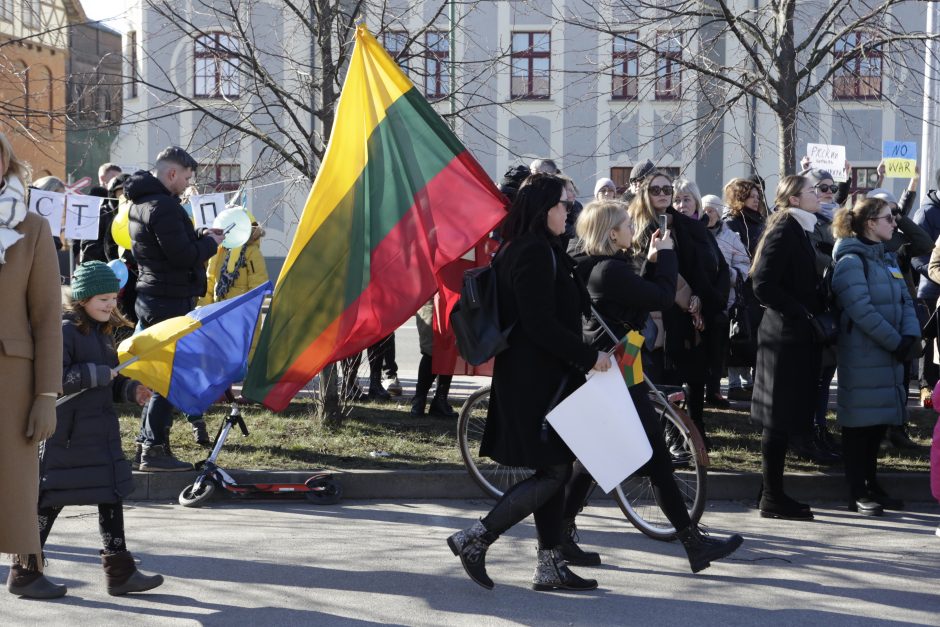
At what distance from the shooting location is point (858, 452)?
7.69m

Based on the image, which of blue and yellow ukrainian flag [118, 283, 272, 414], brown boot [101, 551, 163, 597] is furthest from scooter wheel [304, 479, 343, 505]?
brown boot [101, 551, 163, 597]

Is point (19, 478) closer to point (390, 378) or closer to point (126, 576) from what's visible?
point (126, 576)

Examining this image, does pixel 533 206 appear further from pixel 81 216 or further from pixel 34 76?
pixel 34 76

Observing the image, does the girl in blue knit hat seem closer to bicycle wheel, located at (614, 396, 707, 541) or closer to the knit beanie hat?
the knit beanie hat

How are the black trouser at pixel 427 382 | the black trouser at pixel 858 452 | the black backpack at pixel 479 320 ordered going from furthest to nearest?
1. the black trouser at pixel 427 382
2. the black trouser at pixel 858 452
3. the black backpack at pixel 479 320

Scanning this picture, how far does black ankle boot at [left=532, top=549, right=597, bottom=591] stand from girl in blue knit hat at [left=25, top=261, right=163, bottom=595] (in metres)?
1.75

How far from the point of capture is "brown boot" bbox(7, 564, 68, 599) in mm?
5621

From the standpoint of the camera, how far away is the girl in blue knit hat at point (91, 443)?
5688 millimetres

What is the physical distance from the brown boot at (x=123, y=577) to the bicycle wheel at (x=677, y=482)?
105 inches

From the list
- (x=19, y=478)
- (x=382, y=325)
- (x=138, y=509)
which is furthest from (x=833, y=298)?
(x=19, y=478)

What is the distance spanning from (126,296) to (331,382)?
2.47 m

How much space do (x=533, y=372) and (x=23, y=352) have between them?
222 centimetres

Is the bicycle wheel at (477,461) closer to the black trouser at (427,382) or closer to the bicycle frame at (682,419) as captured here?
the bicycle frame at (682,419)

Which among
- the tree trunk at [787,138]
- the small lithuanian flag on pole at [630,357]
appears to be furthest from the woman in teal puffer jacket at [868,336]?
the tree trunk at [787,138]
